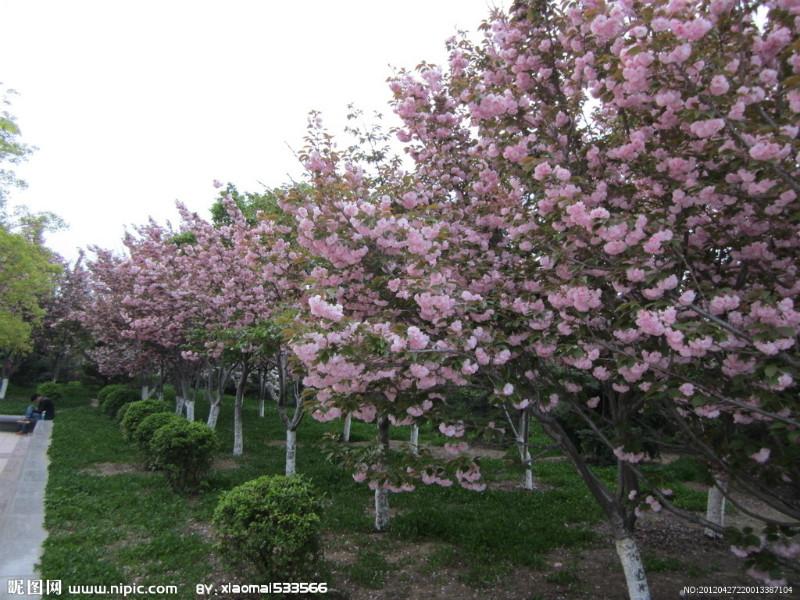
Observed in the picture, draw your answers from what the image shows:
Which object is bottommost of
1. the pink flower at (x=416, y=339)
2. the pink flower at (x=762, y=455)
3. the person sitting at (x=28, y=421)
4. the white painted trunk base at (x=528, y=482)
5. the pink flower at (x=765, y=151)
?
the white painted trunk base at (x=528, y=482)

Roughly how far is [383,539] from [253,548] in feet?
7.38

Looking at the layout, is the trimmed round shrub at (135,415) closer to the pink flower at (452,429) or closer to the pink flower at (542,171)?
the pink flower at (452,429)

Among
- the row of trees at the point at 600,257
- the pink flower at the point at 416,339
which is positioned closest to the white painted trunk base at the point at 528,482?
the row of trees at the point at 600,257

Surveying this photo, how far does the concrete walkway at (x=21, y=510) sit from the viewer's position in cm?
522

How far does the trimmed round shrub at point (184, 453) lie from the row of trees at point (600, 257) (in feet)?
14.9

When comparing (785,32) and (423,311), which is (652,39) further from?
(423,311)

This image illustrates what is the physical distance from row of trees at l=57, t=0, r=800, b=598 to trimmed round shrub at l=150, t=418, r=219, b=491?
14.9 ft

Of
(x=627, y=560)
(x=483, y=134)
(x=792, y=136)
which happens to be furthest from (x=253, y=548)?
(x=792, y=136)

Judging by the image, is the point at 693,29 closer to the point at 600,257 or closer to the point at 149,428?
the point at 600,257

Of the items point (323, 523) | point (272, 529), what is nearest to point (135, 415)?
point (323, 523)

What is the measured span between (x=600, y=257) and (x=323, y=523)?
508cm

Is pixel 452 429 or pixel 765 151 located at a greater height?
pixel 765 151

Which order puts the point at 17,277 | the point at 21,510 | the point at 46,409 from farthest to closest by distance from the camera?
the point at 46,409, the point at 17,277, the point at 21,510

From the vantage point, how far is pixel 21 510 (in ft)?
24.0
